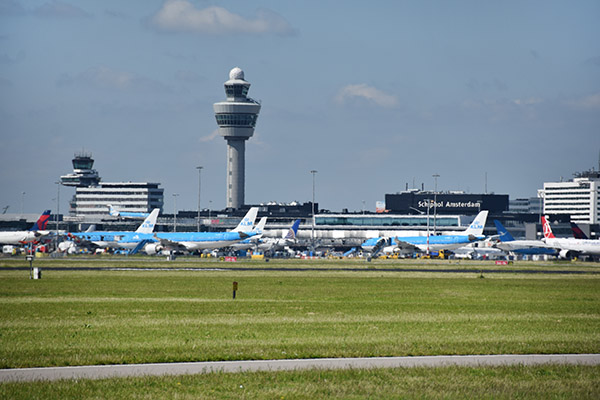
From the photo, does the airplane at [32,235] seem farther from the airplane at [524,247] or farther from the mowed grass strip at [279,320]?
the mowed grass strip at [279,320]

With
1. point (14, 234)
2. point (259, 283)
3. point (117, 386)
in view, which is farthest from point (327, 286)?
point (14, 234)

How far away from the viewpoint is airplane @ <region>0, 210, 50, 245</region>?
16681 cm

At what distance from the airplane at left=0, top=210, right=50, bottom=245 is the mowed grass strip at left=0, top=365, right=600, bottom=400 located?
151m

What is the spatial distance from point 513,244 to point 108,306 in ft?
423

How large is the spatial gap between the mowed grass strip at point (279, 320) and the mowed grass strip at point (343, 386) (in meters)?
3.93

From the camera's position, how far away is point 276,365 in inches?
980

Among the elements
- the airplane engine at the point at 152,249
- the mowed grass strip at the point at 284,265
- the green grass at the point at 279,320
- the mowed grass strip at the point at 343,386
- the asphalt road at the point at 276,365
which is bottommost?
the mowed grass strip at the point at 284,265

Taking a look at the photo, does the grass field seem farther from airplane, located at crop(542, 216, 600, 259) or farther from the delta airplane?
the delta airplane

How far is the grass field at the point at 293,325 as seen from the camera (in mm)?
25312

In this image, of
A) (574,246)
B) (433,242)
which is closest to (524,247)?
(433,242)

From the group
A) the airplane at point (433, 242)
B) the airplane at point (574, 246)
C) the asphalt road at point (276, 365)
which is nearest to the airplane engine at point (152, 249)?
the airplane at point (433, 242)

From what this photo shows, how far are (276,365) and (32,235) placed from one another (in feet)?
502

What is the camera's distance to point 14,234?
17762 centimetres

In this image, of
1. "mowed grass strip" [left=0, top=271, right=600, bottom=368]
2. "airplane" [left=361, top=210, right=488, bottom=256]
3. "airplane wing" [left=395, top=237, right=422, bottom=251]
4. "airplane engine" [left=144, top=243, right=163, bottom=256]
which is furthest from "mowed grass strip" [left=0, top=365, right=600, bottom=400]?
"airplane wing" [left=395, top=237, right=422, bottom=251]
